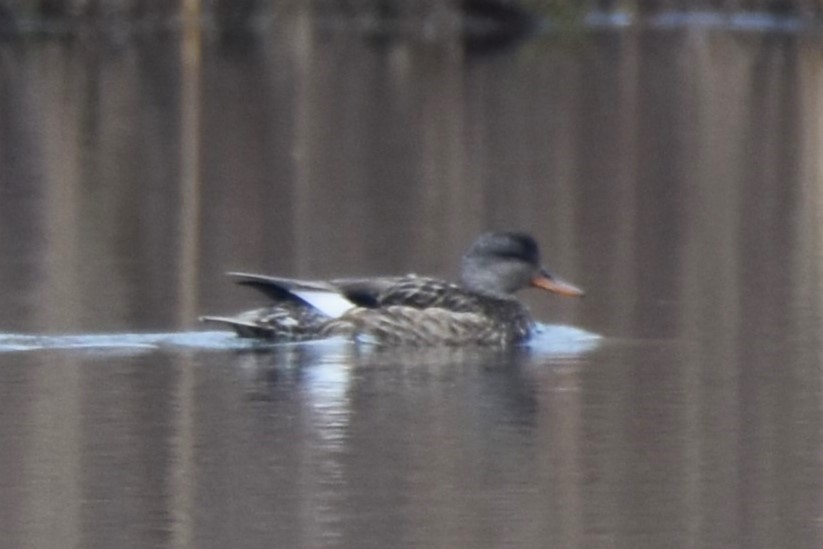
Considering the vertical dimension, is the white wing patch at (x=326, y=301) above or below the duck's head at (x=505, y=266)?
below

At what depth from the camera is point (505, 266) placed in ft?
40.0

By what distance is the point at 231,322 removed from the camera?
11.3m

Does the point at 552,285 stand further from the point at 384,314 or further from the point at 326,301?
the point at 326,301

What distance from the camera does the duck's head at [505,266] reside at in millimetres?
12180

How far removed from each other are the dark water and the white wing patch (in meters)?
0.20

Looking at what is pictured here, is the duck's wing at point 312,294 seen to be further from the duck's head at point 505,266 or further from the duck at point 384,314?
the duck's head at point 505,266

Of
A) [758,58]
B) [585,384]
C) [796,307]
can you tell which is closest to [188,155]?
[796,307]

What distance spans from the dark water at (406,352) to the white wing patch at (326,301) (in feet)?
0.67

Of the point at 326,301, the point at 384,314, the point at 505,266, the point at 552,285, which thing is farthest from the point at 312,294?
the point at 552,285

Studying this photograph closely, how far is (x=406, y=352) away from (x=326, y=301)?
422 millimetres

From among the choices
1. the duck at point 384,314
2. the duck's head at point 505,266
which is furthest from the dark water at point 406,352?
the duck's head at point 505,266

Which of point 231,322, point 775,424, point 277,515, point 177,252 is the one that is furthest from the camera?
point 177,252

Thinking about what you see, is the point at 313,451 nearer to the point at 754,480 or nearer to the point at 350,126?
the point at 754,480

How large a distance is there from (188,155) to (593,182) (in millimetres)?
3655
